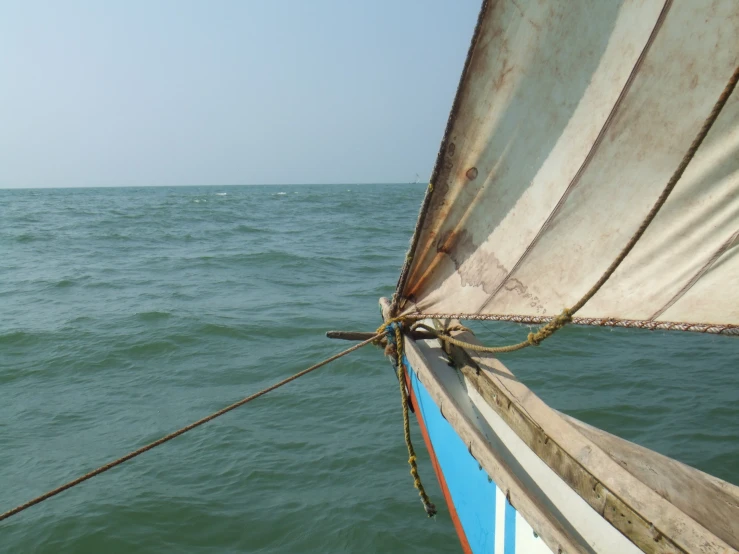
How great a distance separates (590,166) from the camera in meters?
2.45

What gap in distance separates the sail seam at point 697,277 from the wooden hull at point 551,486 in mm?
628

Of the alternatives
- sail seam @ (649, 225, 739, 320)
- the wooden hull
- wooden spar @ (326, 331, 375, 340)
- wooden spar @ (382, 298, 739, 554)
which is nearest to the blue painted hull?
the wooden hull

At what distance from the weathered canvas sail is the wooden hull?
0.52 meters

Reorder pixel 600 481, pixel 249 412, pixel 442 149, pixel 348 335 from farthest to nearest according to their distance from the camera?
1. pixel 249 412
2. pixel 348 335
3. pixel 442 149
4. pixel 600 481

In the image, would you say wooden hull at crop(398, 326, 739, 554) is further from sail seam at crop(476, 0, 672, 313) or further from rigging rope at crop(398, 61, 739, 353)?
sail seam at crop(476, 0, 672, 313)

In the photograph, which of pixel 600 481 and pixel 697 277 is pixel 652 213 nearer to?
pixel 697 277

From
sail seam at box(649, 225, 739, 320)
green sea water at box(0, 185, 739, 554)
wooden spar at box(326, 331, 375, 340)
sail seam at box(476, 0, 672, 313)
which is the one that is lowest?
green sea water at box(0, 185, 739, 554)

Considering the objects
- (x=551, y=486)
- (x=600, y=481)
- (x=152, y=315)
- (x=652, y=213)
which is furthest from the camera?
(x=152, y=315)

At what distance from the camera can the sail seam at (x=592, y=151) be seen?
2.13 metres

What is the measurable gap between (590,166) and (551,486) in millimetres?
1308

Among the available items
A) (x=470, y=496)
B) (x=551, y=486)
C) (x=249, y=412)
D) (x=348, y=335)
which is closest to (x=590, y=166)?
(x=551, y=486)

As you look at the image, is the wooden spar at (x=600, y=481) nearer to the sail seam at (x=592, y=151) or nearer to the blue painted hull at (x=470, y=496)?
the blue painted hull at (x=470, y=496)

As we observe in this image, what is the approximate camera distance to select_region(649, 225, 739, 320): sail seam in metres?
2.12

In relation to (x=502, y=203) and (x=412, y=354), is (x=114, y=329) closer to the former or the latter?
(x=412, y=354)
